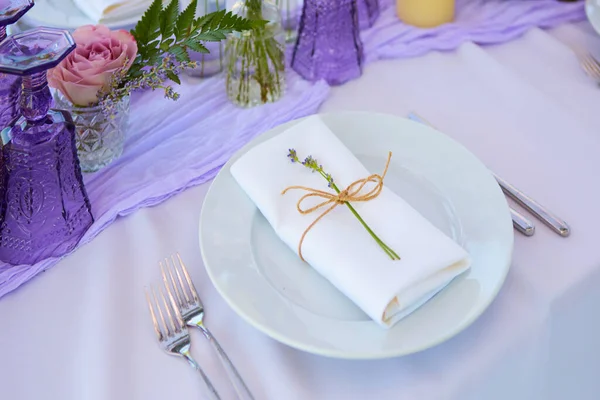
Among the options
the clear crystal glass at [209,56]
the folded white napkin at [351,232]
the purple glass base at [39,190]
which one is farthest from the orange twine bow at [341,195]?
the clear crystal glass at [209,56]

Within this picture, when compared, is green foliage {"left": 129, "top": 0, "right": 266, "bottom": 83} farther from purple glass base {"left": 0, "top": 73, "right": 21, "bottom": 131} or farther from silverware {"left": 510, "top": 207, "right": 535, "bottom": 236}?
silverware {"left": 510, "top": 207, "right": 535, "bottom": 236}

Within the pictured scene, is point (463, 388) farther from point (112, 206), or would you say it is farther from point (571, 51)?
point (571, 51)

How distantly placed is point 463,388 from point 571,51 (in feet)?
2.16

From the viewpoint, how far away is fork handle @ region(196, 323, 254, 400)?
1.70 feet

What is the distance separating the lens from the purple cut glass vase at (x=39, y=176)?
546 mm

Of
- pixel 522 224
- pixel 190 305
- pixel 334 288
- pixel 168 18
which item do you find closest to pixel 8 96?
pixel 168 18

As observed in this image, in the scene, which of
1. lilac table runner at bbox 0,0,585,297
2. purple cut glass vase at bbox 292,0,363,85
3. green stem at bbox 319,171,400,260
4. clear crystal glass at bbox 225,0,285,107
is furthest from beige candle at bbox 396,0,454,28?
green stem at bbox 319,171,400,260

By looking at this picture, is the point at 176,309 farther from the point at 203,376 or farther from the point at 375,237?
the point at 375,237

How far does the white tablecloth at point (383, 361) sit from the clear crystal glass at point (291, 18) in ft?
A: 0.93

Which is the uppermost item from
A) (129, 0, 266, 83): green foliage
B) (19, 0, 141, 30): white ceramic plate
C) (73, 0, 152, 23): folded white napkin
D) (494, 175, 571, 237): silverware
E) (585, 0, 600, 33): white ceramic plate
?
(129, 0, 266, 83): green foliage

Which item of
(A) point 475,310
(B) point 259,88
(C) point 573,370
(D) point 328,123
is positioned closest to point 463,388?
(A) point 475,310

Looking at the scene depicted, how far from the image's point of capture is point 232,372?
53 centimetres

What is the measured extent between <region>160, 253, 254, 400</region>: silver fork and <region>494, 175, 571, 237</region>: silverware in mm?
384

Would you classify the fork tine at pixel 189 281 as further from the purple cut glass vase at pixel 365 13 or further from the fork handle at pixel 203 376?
the purple cut glass vase at pixel 365 13
